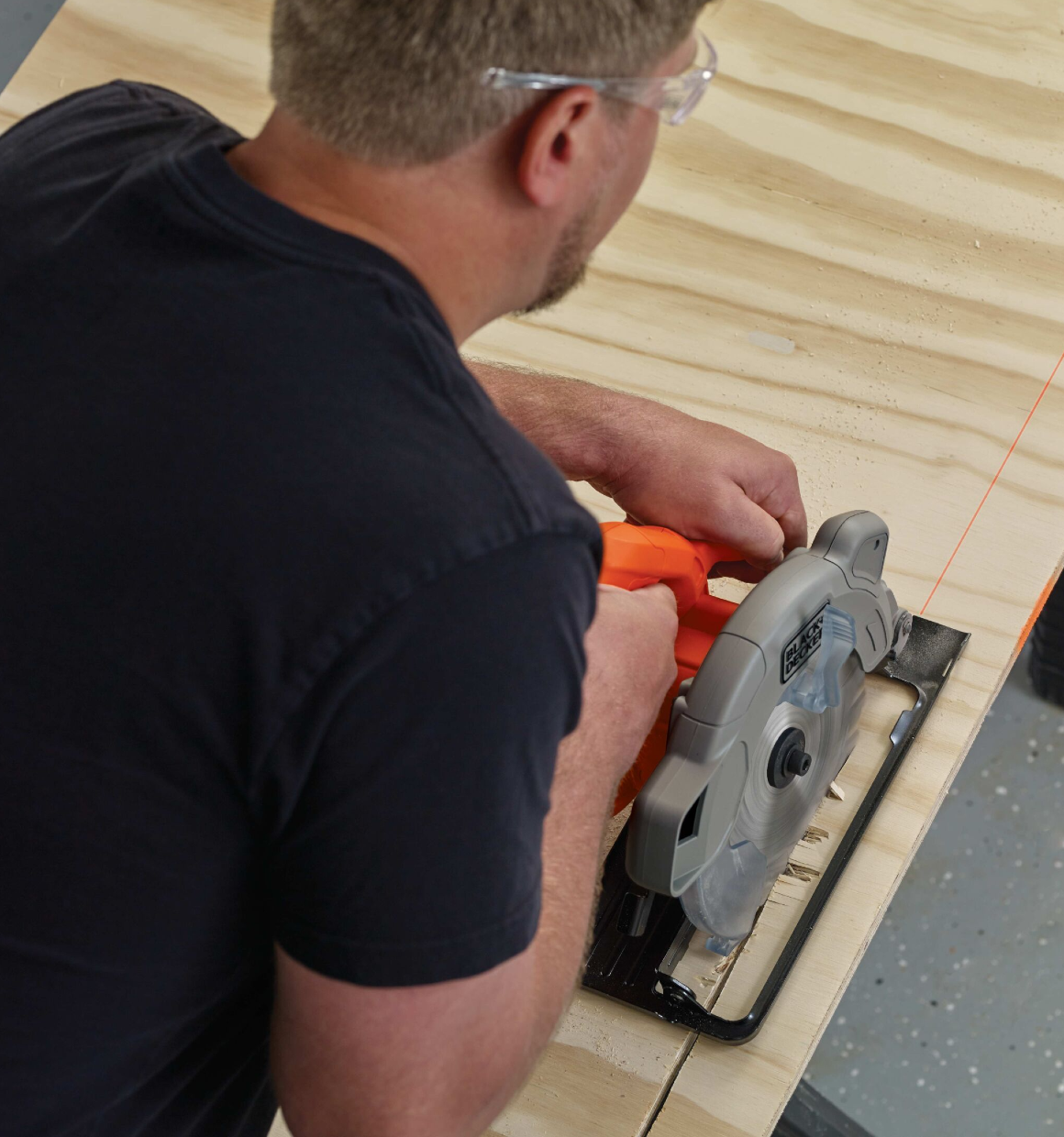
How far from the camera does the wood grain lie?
3.94 ft

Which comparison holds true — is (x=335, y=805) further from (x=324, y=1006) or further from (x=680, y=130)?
(x=680, y=130)

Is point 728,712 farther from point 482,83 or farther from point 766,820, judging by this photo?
point 482,83

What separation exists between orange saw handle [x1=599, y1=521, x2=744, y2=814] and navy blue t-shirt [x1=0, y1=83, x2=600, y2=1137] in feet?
1.19

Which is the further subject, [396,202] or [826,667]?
[826,667]

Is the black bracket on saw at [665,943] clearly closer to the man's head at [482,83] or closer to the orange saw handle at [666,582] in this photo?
the orange saw handle at [666,582]

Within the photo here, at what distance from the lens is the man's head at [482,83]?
27.5 inches

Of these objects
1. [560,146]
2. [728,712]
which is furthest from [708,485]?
[560,146]

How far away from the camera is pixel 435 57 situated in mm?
699

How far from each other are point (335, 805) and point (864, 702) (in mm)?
846

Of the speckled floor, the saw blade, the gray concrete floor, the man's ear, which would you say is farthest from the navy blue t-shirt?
the gray concrete floor

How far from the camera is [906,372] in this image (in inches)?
61.1

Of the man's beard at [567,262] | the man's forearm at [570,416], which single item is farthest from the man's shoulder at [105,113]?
the man's forearm at [570,416]

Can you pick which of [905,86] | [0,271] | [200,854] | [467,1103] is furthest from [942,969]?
[0,271]

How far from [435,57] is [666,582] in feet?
1.89
